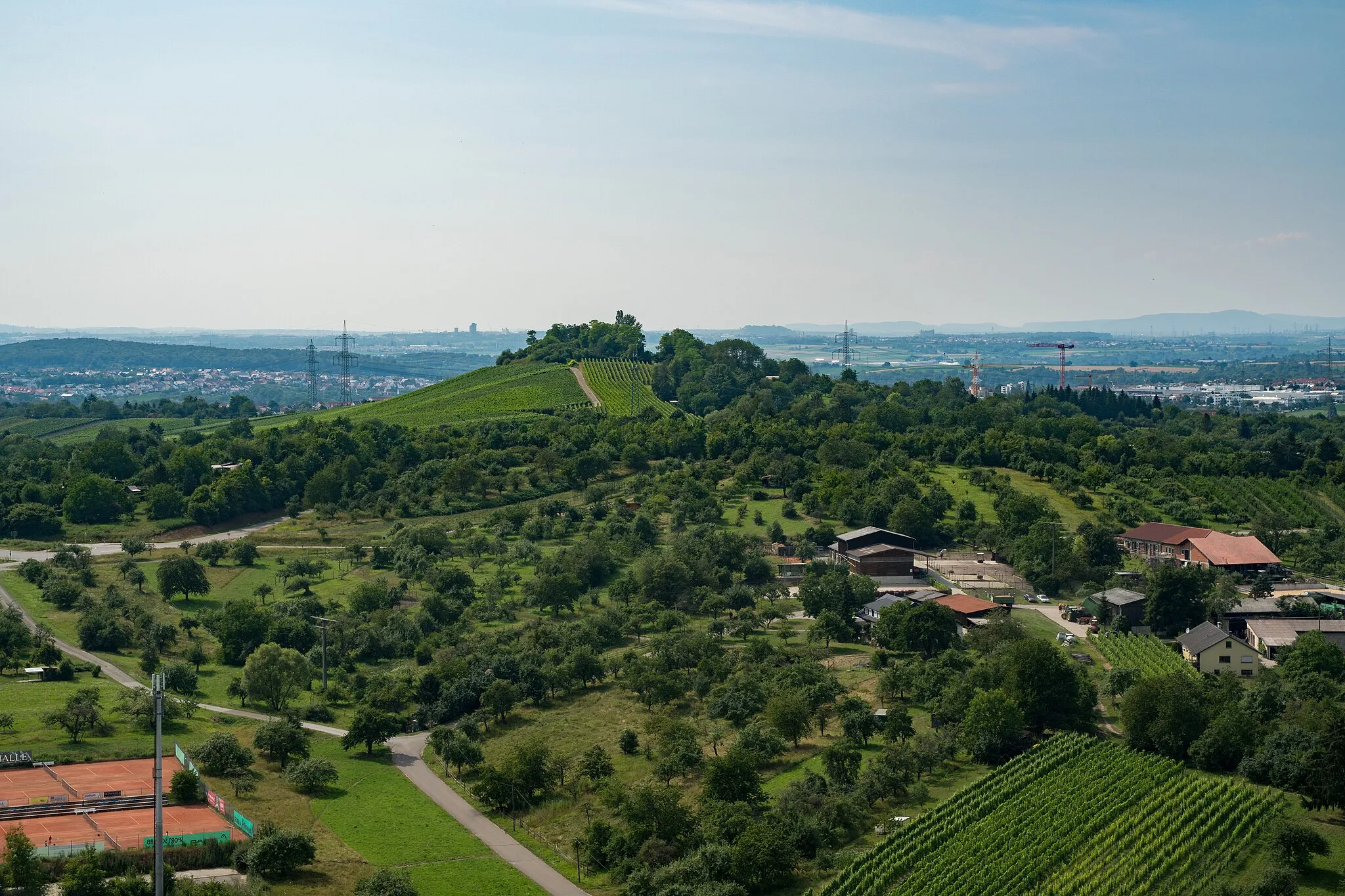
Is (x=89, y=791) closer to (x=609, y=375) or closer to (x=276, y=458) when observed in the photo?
(x=276, y=458)

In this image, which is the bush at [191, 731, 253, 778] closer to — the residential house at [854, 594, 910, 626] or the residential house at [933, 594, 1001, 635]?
the residential house at [854, 594, 910, 626]

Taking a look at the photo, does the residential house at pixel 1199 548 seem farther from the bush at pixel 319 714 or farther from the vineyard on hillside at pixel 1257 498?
the bush at pixel 319 714

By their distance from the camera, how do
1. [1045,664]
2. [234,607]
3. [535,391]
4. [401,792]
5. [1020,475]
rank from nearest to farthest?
1. [401,792]
2. [1045,664]
3. [234,607]
4. [1020,475]
5. [535,391]

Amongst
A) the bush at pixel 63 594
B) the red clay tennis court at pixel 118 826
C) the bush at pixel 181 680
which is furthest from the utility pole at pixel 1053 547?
the bush at pixel 63 594

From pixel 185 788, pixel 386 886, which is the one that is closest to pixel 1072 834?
pixel 386 886

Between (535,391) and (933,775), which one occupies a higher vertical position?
(535,391)

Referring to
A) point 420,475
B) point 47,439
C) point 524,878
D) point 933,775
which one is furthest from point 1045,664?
point 47,439

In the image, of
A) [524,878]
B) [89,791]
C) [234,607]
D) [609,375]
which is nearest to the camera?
[524,878]
